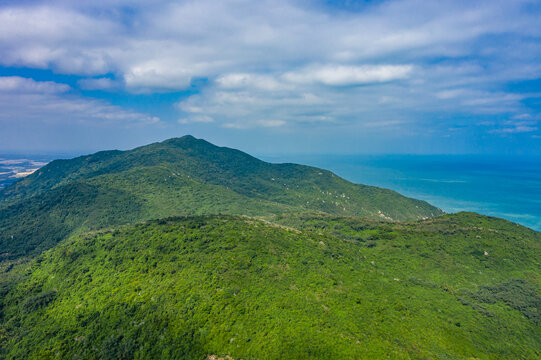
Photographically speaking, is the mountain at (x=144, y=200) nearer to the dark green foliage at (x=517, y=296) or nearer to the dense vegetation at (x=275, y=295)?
the dense vegetation at (x=275, y=295)

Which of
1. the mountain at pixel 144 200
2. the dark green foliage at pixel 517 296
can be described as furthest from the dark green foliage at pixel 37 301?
the dark green foliage at pixel 517 296

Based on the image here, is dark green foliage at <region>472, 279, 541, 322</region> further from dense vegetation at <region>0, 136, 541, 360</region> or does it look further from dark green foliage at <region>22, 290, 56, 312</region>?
dark green foliage at <region>22, 290, 56, 312</region>

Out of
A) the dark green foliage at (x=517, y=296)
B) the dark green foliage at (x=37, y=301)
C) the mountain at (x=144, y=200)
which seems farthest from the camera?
the mountain at (x=144, y=200)

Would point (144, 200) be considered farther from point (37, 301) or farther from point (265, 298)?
point (265, 298)

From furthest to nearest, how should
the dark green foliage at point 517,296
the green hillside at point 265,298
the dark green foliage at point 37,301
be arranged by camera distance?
the dark green foliage at point 517,296, the dark green foliage at point 37,301, the green hillside at point 265,298

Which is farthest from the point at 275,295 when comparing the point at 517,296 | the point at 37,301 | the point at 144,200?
the point at 144,200

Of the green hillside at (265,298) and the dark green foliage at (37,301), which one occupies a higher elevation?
the green hillside at (265,298)

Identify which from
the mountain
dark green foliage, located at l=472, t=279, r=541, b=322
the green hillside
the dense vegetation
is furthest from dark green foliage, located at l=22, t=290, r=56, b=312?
dark green foliage, located at l=472, t=279, r=541, b=322
